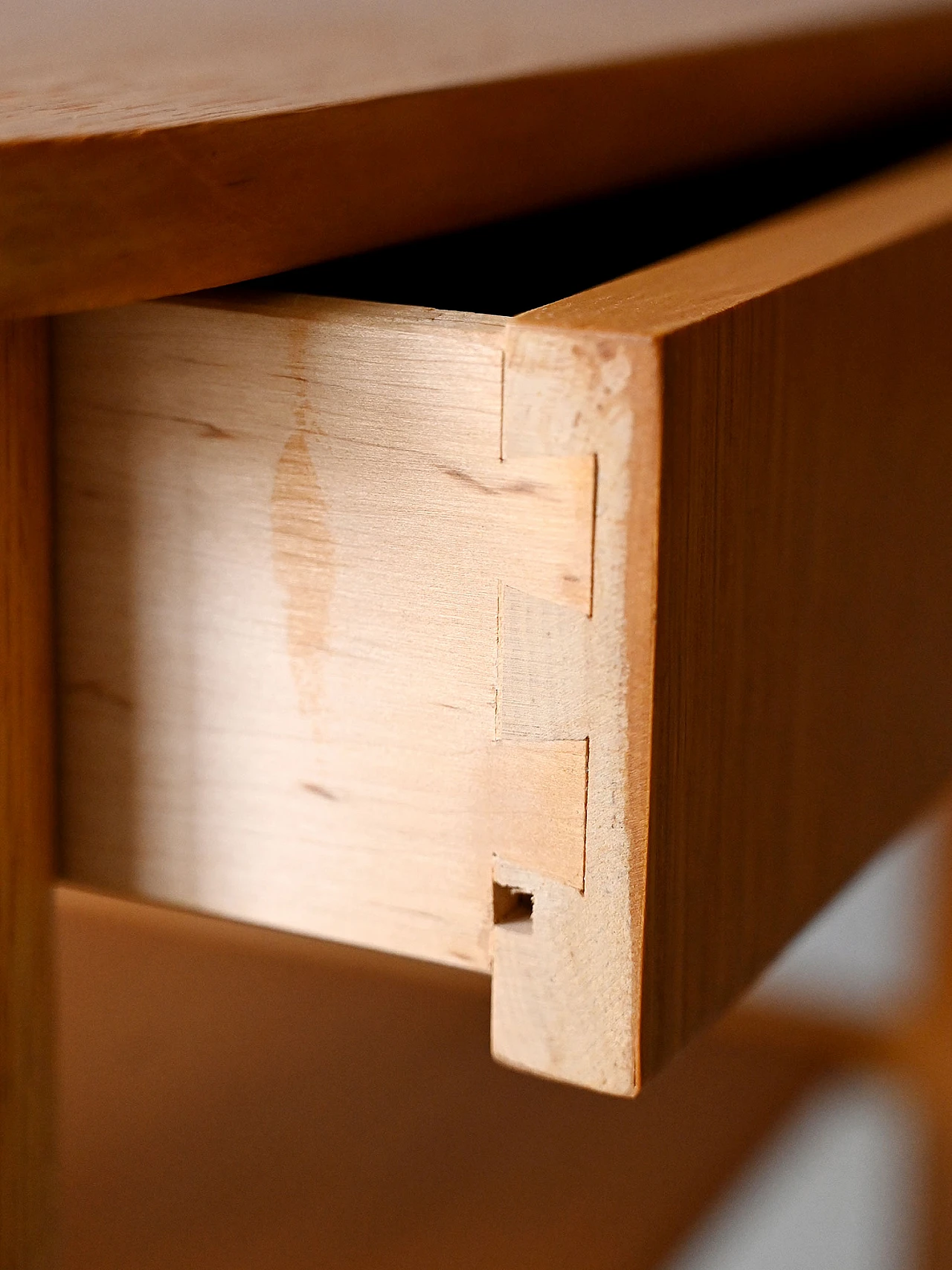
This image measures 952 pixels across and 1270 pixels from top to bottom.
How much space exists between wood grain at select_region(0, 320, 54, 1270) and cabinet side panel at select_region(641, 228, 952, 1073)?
Result: 6.6 inches

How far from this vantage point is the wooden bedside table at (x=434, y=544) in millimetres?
361

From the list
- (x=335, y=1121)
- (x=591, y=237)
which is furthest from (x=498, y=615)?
(x=335, y=1121)

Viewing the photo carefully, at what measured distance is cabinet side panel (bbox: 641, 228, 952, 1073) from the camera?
38cm

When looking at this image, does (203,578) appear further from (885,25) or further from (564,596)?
(885,25)

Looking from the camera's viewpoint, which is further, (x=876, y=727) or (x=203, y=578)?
(x=876, y=727)

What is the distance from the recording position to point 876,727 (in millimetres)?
534

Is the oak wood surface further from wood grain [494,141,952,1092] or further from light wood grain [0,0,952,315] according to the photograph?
light wood grain [0,0,952,315]

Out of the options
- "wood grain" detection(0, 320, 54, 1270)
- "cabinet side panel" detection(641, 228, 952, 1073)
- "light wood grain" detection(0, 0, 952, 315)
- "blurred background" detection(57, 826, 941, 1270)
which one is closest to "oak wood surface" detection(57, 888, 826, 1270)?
"blurred background" detection(57, 826, 941, 1270)

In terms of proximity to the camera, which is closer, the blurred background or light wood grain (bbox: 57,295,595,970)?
light wood grain (bbox: 57,295,595,970)

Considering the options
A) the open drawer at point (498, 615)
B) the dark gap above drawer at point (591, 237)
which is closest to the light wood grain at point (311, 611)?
the open drawer at point (498, 615)

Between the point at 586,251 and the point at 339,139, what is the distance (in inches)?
12.0

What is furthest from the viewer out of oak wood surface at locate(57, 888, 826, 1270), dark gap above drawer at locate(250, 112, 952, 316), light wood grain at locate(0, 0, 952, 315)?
oak wood surface at locate(57, 888, 826, 1270)

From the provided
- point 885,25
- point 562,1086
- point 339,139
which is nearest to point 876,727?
point 339,139

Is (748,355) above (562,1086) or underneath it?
above
